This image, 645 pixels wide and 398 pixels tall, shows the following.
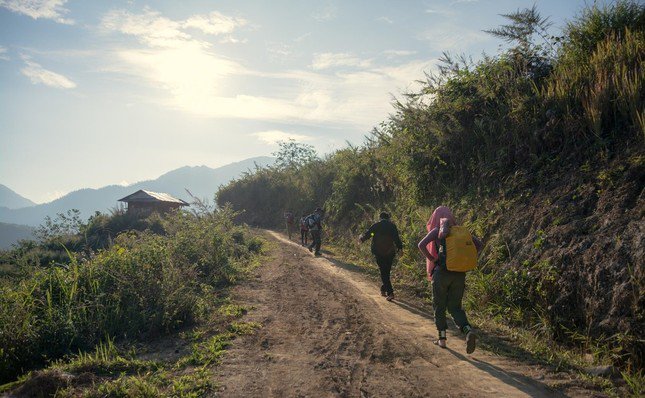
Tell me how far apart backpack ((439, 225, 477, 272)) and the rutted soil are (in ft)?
4.07

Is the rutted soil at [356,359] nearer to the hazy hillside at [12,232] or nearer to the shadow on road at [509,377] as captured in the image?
the shadow on road at [509,377]

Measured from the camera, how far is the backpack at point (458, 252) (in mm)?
5910

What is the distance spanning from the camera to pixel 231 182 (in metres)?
54.5

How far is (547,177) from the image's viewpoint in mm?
8445

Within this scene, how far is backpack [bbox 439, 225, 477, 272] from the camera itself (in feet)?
19.4

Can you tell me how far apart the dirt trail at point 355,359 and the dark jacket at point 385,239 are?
123 centimetres

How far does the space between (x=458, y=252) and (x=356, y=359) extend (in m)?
2.13

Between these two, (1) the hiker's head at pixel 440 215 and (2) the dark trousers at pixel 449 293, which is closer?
(2) the dark trousers at pixel 449 293

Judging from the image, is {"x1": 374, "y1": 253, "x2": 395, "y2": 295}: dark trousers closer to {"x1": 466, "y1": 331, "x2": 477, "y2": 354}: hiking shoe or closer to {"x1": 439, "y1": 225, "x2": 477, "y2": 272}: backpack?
Result: {"x1": 439, "y1": 225, "x2": 477, "y2": 272}: backpack

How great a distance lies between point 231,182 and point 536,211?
4949cm

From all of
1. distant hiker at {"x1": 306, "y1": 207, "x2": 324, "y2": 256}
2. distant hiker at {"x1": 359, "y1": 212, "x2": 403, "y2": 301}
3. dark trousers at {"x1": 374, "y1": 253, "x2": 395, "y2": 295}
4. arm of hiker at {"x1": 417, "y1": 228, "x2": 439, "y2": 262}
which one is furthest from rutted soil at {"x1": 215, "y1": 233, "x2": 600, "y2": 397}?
distant hiker at {"x1": 306, "y1": 207, "x2": 324, "y2": 256}

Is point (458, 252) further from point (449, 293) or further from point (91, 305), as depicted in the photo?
point (91, 305)

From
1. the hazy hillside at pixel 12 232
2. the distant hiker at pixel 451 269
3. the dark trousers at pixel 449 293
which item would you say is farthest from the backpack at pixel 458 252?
the hazy hillside at pixel 12 232

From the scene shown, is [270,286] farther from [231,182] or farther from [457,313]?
[231,182]
